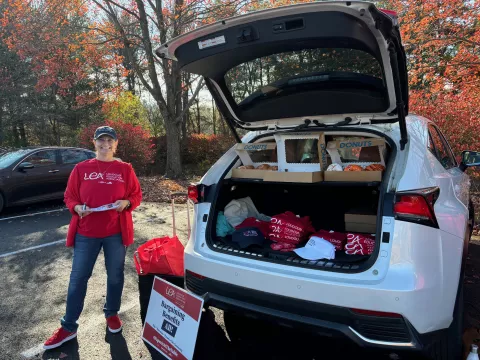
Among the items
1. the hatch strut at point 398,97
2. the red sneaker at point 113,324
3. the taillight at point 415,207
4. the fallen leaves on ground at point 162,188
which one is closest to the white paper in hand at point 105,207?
the red sneaker at point 113,324

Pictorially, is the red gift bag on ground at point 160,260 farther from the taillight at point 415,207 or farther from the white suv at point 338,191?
the taillight at point 415,207

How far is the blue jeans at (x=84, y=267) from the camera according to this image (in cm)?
277

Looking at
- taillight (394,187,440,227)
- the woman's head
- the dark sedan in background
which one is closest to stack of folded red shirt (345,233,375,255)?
taillight (394,187,440,227)

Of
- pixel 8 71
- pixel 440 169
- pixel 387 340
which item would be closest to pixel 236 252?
pixel 387 340

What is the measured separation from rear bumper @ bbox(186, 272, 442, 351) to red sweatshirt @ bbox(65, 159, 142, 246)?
3.16 feet

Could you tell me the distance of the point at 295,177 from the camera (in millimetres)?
2596

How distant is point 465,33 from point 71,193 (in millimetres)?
7266

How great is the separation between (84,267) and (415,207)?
2358mm

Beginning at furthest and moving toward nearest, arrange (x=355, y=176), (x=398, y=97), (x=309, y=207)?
1. (x=309, y=207)
2. (x=355, y=176)
3. (x=398, y=97)

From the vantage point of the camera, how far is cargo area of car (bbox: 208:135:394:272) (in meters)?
2.32

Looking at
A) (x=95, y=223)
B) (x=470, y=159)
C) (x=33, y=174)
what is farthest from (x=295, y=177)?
(x=33, y=174)

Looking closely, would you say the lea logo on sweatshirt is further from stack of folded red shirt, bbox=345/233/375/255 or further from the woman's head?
stack of folded red shirt, bbox=345/233/375/255

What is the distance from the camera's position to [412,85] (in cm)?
783

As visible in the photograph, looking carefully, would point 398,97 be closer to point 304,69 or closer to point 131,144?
point 304,69
